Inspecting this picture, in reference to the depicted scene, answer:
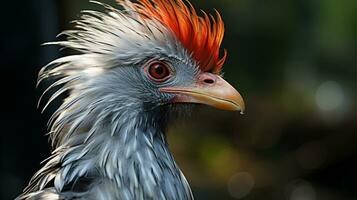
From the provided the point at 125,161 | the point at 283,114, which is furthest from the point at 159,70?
the point at 283,114

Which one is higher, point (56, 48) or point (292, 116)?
point (56, 48)

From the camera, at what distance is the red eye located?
4090mm

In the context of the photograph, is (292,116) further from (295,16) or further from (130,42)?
(130,42)

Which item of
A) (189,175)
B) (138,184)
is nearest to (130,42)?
(138,184)

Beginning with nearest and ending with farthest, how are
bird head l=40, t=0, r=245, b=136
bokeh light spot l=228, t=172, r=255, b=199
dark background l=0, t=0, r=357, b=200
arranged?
bird head l=40, t=0, r=245, b=136, bokeh light spot l=228, t=172, r=255, b=199, dark background l=0, t=0, r=357, b=200

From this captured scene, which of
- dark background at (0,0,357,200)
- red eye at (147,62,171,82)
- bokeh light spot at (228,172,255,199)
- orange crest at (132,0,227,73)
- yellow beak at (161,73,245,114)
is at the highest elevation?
orange crest at (132,0,227,73)

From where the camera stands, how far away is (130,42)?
4.02 m

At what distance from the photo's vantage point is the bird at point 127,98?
153 inches

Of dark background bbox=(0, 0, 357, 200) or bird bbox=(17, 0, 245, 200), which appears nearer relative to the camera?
bird bbox=(17, 0, 245, 200)

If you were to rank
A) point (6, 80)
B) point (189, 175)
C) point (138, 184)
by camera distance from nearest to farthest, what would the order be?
1. point (138, 184)
2. point (6, 80)
3. point (189, 175)

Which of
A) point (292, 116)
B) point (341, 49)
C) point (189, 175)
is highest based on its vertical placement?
point (341, 49)

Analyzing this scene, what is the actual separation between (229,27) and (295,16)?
2.50 ft

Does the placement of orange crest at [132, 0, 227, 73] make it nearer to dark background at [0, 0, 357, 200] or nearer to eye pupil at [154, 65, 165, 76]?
eye pupil at [154, 65, 165, 76]

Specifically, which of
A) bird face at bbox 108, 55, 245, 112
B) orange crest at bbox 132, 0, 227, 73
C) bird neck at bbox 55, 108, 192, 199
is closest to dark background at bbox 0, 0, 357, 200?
orange crest at bbox 132, 0, 227, 73
